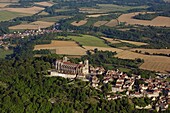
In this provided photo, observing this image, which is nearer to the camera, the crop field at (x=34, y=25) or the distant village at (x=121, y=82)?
the distant village at (x=121, y=82)

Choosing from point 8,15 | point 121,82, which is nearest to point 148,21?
point 8,15

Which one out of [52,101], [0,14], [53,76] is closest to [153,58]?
Answer: [53,76]

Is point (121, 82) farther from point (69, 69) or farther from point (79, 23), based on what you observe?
point (79, 23)

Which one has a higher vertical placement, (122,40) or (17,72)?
(17,72)

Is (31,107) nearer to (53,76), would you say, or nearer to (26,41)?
(53,76)

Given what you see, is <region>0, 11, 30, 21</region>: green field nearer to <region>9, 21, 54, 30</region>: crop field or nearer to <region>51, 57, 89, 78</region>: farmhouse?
<region>9, 21, 54, 30</region>: crop field

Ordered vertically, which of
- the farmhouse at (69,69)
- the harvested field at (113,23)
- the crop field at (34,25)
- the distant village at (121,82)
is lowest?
the crop field at (34,25)

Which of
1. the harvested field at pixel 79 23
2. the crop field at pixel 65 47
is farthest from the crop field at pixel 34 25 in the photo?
the crop field at pixel 65 47

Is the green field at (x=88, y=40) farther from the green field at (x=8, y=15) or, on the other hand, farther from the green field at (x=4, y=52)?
the green field at (x=8, y=15)
